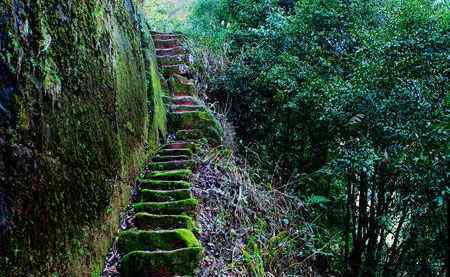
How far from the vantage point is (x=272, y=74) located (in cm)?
693

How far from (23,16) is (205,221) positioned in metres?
2.81

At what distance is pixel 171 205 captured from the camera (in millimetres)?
3941

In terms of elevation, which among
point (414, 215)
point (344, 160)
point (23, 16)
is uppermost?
point (23, 16)

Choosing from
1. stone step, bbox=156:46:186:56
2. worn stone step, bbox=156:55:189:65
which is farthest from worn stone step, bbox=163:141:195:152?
stone step, bbox=156:46:186:56

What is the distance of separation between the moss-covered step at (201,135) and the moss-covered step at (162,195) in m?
2.24

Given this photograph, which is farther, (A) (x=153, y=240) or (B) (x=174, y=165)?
(B) (x=174, y=165)

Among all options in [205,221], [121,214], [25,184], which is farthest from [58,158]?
[205,221]

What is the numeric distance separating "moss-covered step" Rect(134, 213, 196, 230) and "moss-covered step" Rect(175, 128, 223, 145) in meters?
2.74

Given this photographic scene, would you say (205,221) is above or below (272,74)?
below

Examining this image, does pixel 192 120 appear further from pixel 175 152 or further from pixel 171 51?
pixel 171 51

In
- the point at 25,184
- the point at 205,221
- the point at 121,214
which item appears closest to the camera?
the point at 25,184

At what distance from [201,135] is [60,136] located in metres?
3.91

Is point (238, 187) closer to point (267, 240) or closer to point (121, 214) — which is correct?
point (267, 240)

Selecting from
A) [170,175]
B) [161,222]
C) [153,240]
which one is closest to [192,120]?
[170,175]
